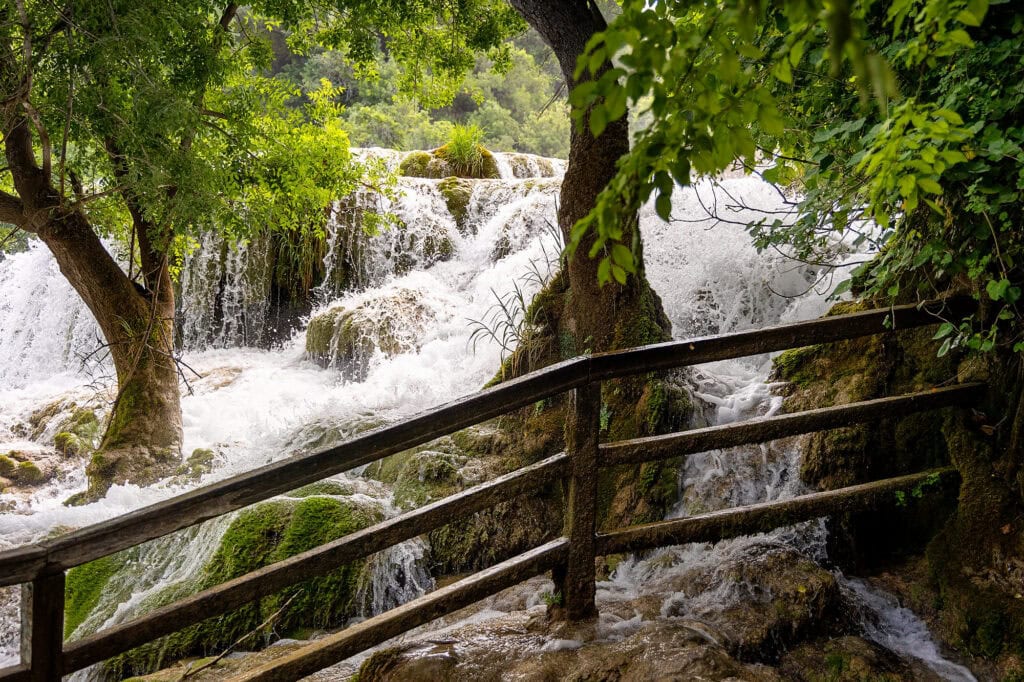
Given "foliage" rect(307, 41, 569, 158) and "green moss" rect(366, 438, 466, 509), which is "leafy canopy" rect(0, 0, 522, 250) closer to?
"green moss" rect(366, 438, 466, 509)

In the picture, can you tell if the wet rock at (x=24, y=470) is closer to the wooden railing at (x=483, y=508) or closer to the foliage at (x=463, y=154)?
the wooden railing at (x=483, y=508)

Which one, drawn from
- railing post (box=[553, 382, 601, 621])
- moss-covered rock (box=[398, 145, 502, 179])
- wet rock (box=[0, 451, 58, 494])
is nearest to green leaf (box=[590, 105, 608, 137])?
railing post (box=[553, 382, 601, 621])

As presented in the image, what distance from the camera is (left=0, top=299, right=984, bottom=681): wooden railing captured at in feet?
5.93

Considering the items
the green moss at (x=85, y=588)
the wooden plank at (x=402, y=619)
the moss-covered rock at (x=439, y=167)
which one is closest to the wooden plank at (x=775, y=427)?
the wooden plank at (x=402, y=619)

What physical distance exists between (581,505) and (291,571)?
1.11 metres

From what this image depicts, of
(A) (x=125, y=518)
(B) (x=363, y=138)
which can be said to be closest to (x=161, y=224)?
(A) (x=125, y=518)

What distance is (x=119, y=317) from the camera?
6.29 m

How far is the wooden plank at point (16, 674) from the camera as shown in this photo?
1.73 metres

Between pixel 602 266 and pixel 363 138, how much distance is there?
73.5 ft

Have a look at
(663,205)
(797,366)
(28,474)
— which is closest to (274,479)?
(663,205)

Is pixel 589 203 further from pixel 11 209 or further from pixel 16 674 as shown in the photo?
pixel 11 209

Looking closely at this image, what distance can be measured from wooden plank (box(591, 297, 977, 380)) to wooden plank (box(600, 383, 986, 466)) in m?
0.29

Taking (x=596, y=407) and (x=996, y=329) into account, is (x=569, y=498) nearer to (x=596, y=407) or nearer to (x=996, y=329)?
(x=596, y=407)

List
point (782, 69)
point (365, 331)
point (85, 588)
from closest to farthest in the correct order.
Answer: point (782, 69) < point (85, 588) < point (365, 331)
